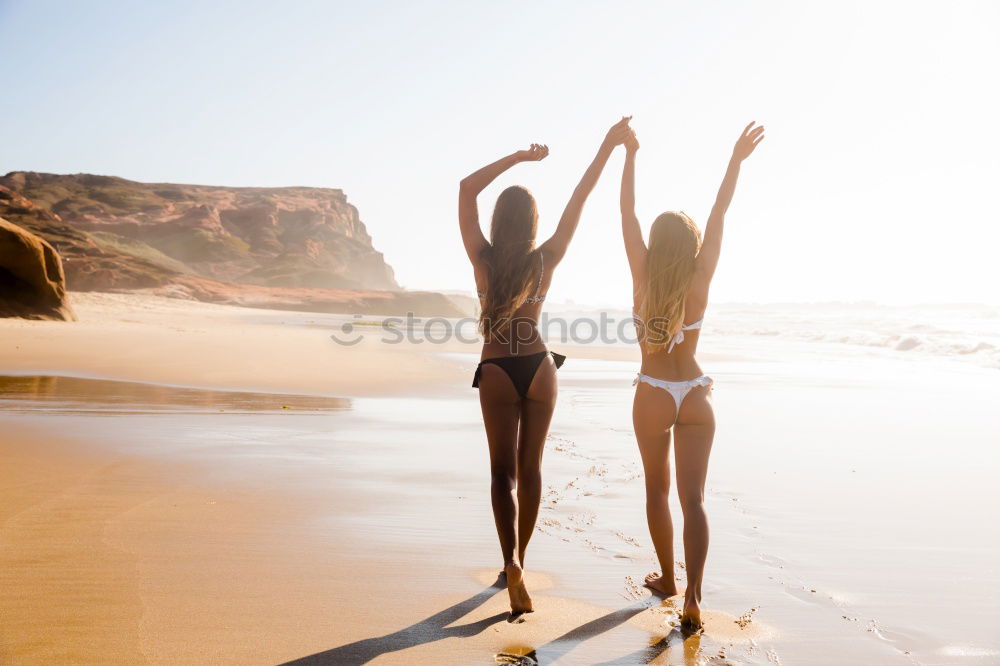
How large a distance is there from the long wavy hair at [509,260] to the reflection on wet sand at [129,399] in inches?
236

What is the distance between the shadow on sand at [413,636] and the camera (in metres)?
2.74

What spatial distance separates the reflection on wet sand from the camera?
8445mm

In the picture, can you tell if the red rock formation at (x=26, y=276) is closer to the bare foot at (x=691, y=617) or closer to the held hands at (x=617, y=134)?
the held hands at (x=617, y=134)

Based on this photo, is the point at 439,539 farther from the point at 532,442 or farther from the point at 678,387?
the point at 678,387

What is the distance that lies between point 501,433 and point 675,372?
0.84m

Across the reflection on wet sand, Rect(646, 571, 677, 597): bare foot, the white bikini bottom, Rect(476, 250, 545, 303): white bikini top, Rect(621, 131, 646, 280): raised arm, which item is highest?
Rect(621, 131, 646, 280): raised arm

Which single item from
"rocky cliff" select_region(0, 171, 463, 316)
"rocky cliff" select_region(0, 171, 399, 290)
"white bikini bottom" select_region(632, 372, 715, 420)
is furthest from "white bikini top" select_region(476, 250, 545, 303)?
"rocky cliff" select_region(0, 171, 399, 290)

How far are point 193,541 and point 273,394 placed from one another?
22.4 ft

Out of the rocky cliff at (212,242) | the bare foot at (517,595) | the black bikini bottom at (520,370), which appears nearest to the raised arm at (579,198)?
the black bikini bottom at (520,370)

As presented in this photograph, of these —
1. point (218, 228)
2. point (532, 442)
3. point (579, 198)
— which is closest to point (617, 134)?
point (579, 198)

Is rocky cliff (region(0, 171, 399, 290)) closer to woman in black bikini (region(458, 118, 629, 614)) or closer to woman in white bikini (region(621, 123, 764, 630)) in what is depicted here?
Result: woman in black bikini (region(458, 118, 629, 614))

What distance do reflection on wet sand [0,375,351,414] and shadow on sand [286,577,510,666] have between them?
20.2 feet

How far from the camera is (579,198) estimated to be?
147 inches

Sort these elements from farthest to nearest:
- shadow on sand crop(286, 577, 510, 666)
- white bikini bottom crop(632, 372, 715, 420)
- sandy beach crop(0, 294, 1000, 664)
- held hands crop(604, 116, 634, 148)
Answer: held hands crop(604, 116, 634, 148), white bikini bottom crop(632, 372, 715, 420), sandy beach crop(0, 294, 1000, 664), shadow on sand crop(286, 577, 510, 666)
